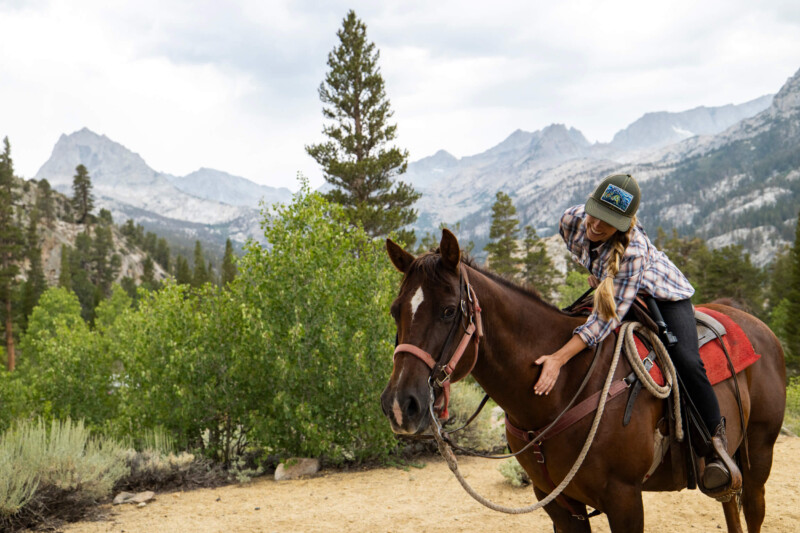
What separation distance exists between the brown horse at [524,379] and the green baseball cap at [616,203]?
2.11 feet

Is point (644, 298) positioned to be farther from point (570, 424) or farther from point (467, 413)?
point (467, 413)

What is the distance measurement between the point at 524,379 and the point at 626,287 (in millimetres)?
824

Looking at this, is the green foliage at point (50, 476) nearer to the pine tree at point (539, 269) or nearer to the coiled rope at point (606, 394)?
the coiled rope at point (606, 394)

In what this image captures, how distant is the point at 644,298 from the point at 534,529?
12.9 feet

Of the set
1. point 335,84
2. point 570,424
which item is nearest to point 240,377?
point 570,424

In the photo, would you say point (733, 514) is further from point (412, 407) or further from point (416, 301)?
point (416, 301)

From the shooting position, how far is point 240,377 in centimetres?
962

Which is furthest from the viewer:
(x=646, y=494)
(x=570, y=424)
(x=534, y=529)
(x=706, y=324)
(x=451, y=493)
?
(x=451, y=493)

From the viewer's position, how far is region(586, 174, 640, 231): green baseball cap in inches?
120

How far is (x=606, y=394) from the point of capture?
2.92 m

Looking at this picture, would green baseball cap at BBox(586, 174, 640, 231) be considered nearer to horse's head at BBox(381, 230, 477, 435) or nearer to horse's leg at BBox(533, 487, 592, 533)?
horse's head at BBox(381, 230, 477, 435)

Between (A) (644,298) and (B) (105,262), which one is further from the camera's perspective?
(B) (105,262)

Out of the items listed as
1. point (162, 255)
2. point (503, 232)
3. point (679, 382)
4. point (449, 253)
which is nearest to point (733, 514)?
point (679, 382)

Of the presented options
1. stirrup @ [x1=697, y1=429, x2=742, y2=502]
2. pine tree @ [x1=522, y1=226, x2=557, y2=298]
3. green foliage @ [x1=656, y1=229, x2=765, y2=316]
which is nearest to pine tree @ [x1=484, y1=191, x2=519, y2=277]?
pine tree @ [x1=522, y1=226, x2=557, y2=298]
